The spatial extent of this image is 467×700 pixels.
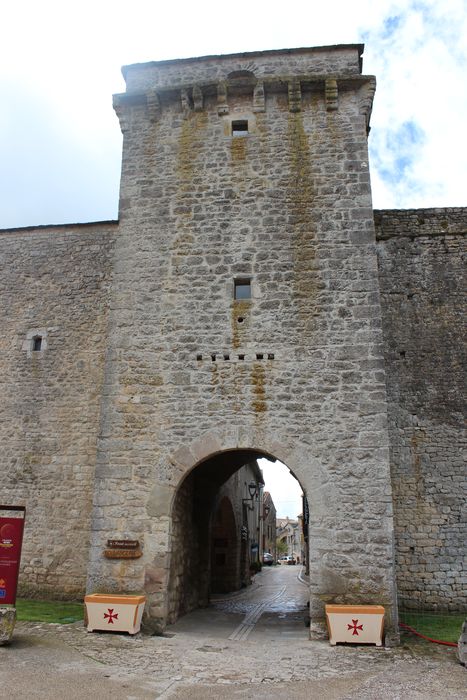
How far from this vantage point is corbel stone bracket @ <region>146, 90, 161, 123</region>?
9.82 m

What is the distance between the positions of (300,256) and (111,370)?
361 centimetres

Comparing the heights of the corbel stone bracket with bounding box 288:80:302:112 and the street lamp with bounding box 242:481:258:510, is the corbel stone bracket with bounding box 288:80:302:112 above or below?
above

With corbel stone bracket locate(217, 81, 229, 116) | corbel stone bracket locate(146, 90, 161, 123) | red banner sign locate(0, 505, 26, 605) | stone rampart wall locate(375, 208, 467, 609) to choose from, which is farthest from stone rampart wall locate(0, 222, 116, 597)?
stone rampart wall locate(375, 208, 467, 609)

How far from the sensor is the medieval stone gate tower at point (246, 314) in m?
7.73

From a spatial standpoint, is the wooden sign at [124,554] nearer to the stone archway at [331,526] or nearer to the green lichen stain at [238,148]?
the stone archway at [331,526]

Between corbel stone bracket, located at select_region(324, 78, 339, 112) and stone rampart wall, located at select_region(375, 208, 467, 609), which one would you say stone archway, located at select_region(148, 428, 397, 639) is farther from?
corbel stone bracket, located at select_region(324, 78, 339, 112)

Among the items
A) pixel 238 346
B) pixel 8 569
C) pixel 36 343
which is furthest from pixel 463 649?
pixel 36 343

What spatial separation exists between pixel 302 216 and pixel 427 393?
4780 mm

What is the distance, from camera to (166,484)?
8000 millimetres

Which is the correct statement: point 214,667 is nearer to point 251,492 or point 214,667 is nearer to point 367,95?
point 367,95

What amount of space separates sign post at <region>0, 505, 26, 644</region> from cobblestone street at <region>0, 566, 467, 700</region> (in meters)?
0.27

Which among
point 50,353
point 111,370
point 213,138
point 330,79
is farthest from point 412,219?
point 50,353

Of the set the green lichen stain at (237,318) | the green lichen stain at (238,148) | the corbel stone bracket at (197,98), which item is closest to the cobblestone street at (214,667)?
the green lichen stain at (237,318)

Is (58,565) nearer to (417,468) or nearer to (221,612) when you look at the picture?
(221,612)
